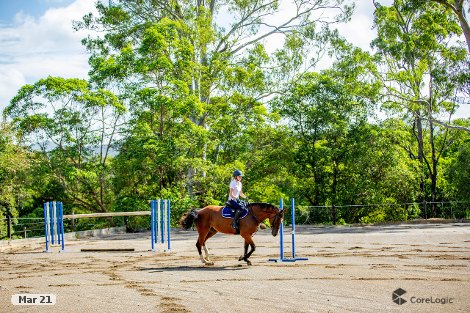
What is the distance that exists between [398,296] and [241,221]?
6419 millimetres

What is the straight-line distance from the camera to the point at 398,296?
10078 mm

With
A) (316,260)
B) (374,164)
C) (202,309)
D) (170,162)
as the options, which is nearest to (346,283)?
(202,309)

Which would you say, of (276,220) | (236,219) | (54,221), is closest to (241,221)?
(236,219)

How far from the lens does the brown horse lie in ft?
52.0

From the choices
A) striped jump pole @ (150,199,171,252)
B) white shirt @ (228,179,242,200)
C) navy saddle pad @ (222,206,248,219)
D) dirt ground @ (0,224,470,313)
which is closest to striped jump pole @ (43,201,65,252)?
dirt ground @ (0,224,470,313)

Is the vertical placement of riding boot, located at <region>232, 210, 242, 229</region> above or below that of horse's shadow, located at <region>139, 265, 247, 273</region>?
above

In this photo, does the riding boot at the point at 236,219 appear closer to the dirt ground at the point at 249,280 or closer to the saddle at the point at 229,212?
the saddle at the point at 229,212

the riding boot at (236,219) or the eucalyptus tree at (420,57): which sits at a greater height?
the eucalyptus tree at (420,57)

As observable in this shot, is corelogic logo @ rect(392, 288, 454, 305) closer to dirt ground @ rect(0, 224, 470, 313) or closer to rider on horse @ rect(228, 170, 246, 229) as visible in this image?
dirt ground @ rect(0, 224, 470, 313)

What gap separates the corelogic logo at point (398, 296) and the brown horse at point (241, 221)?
5407mm

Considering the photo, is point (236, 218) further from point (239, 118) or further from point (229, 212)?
point (239, 118)

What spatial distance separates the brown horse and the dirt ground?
0.57 meters

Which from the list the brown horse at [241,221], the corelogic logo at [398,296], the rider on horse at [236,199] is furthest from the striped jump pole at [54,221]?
the corelogic logo at [398,296]

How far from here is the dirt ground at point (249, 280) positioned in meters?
9.70
